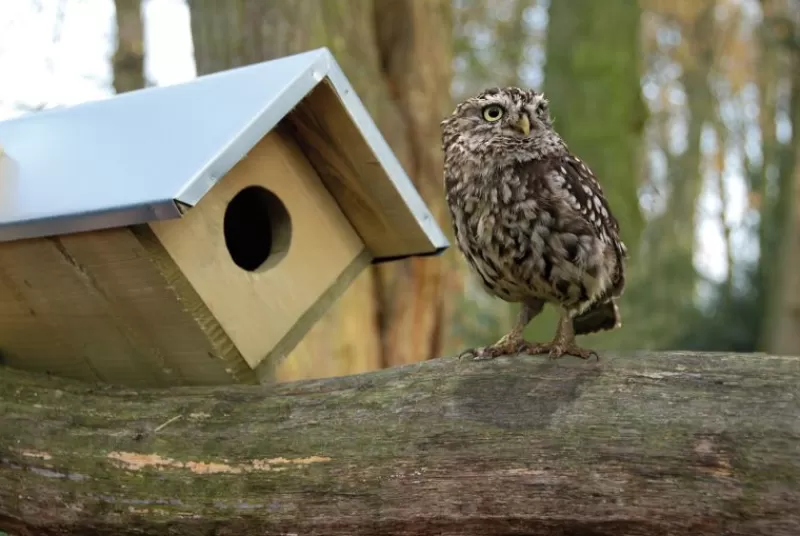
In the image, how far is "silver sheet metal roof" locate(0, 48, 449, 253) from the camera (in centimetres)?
166

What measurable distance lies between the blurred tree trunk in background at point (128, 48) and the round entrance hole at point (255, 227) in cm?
240

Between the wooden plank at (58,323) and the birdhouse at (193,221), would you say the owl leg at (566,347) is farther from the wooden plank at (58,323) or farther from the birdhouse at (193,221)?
the wooden plank at (58,323)

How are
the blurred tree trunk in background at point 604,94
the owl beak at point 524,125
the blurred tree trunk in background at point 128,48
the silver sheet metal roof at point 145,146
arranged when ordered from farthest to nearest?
1. the blurred tree trunk in background at point 604,94
2. the blurred tree trunk in background at point 128,48
3. the owl beak at point 524,125
4. the silver sheet metal roof at point 145,146

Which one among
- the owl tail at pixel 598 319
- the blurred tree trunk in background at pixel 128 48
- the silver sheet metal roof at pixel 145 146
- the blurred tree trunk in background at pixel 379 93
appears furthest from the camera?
the blurred tree trunk in background at pixel 128 48

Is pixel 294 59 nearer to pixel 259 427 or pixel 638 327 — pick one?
pixel 259 427

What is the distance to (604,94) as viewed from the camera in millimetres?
4750

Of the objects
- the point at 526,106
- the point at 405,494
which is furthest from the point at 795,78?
the point at 405,494

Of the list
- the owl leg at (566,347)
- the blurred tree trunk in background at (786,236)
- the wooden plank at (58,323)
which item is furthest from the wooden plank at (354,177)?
the blurred tree trunk in background at (786,236)

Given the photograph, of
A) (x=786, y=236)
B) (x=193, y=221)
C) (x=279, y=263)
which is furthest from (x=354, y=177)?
(x=786, y=236)

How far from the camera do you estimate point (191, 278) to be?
6.16ft

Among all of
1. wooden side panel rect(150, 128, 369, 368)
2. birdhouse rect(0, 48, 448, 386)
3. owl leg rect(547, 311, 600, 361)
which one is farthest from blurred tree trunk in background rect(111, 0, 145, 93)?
owl leg rect(547, 311, 600, 361)

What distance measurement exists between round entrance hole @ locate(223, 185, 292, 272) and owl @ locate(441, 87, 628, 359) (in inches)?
20.7

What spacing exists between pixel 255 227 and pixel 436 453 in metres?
1.19

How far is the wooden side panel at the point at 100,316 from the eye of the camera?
1.86m
